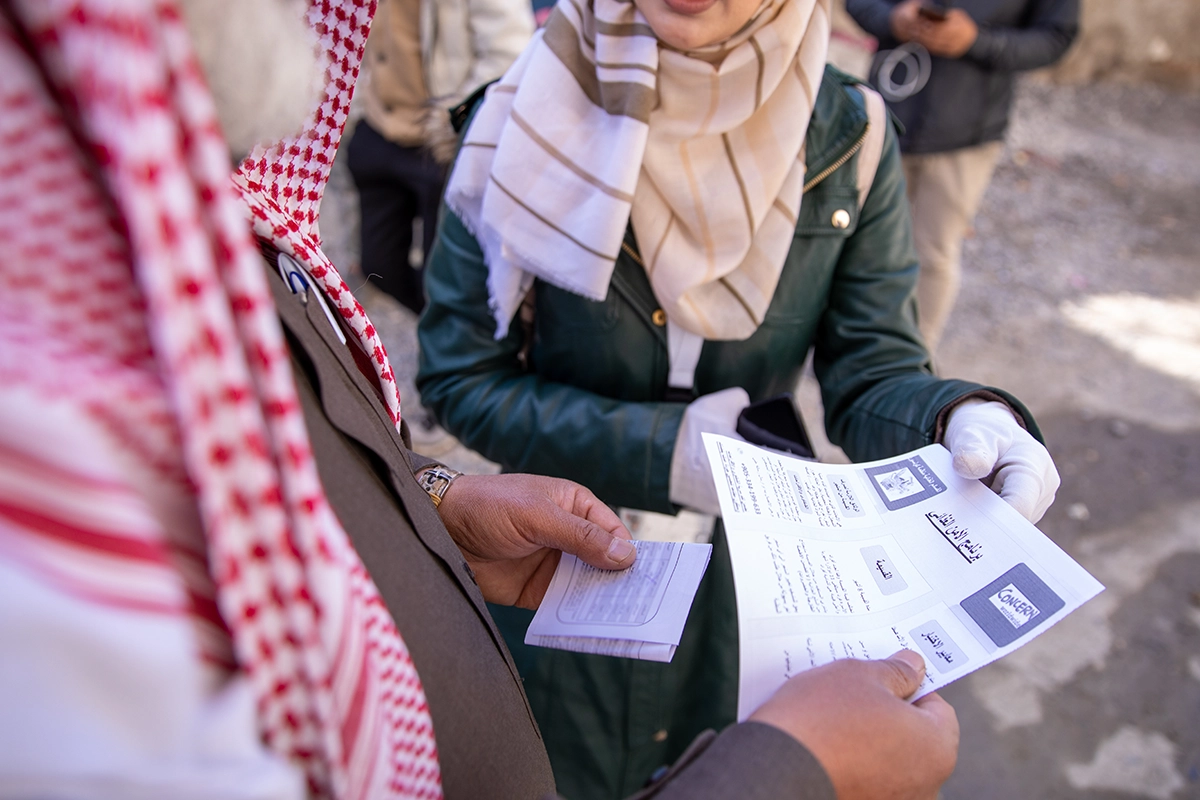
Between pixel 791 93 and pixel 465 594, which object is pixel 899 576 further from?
pixel 791 93

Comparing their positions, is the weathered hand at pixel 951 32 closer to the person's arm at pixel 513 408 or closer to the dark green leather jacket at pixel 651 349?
the dark green leather jacket at pixel 651 349

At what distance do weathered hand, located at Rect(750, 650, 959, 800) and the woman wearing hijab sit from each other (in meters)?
0.65

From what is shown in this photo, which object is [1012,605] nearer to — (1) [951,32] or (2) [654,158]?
(2) [654,158]

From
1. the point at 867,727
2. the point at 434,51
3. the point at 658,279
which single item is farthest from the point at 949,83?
the point at 867,727

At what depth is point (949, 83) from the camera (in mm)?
3076

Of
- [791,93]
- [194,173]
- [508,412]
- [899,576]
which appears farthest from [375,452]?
[791,93]

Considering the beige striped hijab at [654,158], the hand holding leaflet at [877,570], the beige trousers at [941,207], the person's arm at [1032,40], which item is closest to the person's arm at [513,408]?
the beige striped hijab at [654,158]

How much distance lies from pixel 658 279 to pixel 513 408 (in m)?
0.41

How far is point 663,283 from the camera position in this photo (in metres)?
1.49

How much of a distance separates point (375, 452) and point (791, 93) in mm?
1176

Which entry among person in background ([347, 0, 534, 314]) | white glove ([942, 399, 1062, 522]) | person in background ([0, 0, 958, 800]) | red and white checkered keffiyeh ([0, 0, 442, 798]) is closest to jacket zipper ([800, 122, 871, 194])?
white glove ([942, 399, 1062, 522])

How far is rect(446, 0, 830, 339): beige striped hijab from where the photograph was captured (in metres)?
1.43

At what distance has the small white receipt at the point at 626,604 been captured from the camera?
3.21 feet

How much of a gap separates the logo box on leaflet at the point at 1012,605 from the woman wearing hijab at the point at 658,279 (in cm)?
44
